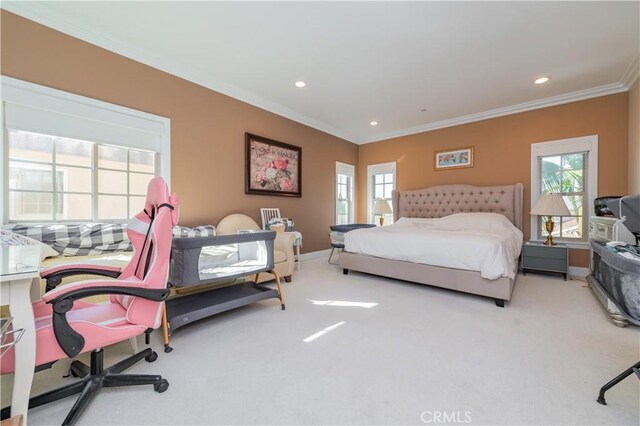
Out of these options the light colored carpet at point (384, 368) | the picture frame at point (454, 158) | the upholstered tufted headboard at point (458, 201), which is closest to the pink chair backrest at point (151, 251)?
the light colored carpet at point (384, 368)

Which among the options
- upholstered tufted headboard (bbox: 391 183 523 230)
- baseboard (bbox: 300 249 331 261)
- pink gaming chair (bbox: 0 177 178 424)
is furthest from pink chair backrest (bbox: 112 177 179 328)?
upholstered tufted headboard (bbox: 391 183 523 230)

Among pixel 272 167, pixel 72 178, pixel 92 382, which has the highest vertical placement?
pixel 272 167

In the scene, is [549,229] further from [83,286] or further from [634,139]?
[83,286]

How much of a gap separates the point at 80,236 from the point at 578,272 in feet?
21.0

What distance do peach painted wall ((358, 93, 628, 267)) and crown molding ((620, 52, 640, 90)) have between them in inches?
8.4

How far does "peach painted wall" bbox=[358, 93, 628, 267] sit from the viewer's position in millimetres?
3719

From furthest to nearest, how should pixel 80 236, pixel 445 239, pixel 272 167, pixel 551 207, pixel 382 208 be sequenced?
pixel 382 208, pixel 272 167, pixel 551 207, pixel 445 239, pixel 80 236

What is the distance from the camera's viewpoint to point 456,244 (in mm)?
3027

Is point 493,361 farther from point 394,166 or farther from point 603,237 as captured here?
point 394,166

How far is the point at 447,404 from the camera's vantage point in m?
1.39

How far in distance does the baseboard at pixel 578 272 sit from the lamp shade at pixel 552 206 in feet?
3.08

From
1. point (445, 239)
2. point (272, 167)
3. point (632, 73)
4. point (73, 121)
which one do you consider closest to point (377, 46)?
point (445, 239)

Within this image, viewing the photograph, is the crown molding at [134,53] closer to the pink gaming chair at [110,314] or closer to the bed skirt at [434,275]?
the pink gaming chair at [110,314]

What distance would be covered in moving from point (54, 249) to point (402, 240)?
3.68m
